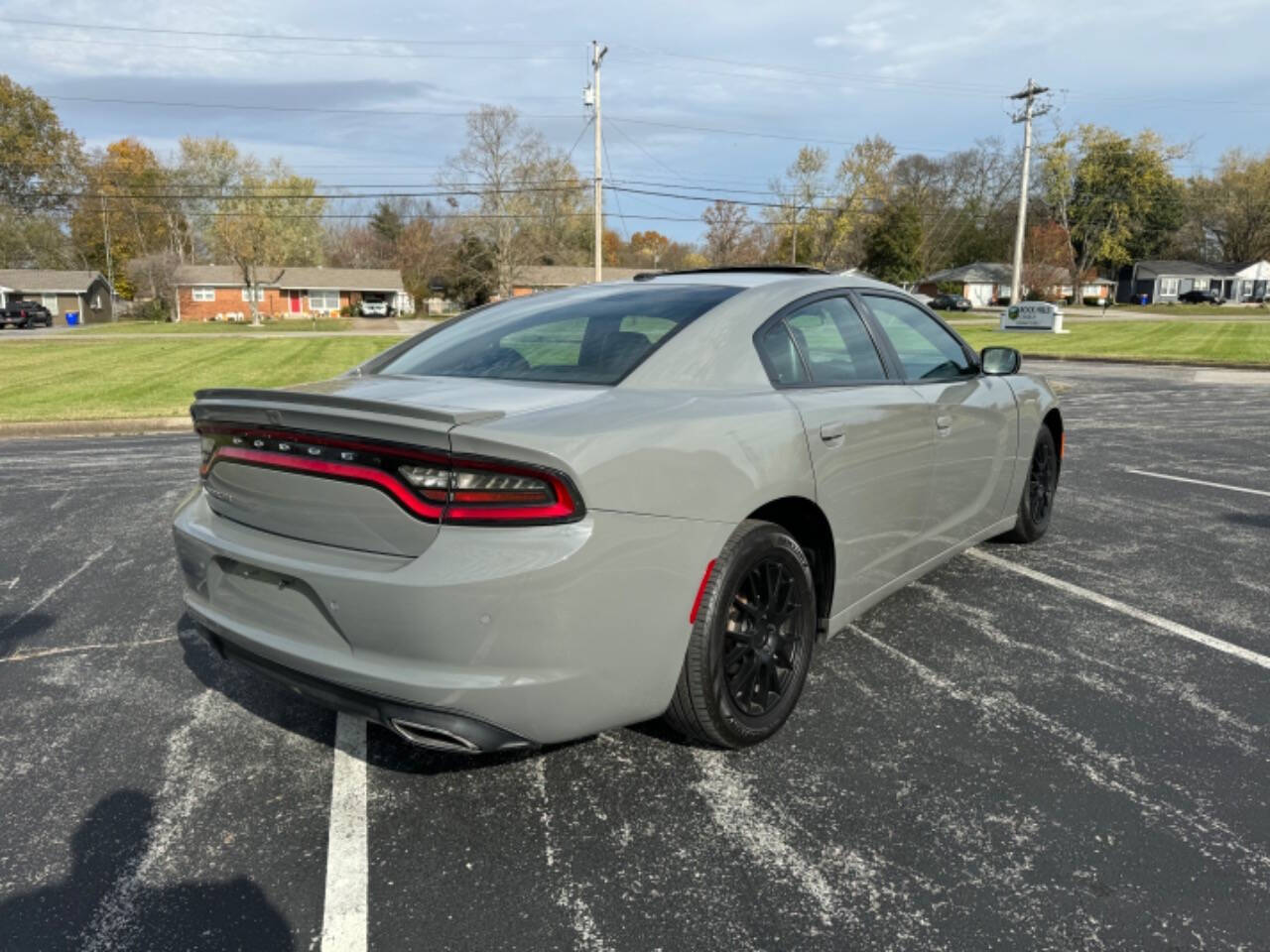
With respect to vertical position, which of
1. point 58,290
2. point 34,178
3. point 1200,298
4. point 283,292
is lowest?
point 1200,298

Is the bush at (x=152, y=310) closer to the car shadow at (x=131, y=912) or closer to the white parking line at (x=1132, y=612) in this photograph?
the white parking line at (x=1132, y=612)

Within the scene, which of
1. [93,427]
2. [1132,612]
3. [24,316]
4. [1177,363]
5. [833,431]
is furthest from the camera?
[24,316]

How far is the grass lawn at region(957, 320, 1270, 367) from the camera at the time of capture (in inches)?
841

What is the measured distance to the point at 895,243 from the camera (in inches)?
2544

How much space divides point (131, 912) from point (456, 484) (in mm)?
1313

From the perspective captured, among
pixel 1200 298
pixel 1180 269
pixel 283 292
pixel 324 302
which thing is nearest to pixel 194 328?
pixel 283 292

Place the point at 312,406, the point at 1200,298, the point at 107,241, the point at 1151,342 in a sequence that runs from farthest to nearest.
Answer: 1. the point at 1200,298
2. the point at 107,241
3. the point at 1151,342
4. the point at 312,406

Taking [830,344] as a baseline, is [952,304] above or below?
above

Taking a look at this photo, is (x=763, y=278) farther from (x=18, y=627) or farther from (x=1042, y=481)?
(x=18, y=627)

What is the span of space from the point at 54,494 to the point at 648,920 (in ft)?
21.6

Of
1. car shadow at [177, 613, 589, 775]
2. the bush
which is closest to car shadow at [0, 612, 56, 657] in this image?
car shadow at [177, 613, 589, 775]

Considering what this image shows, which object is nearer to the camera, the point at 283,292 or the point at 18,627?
the point at 18,627

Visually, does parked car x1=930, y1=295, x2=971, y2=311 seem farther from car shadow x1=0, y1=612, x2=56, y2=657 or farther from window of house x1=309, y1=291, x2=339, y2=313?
car shadow x1=0, y1=612, x2=56, y2=657

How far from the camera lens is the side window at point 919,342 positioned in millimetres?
3781
